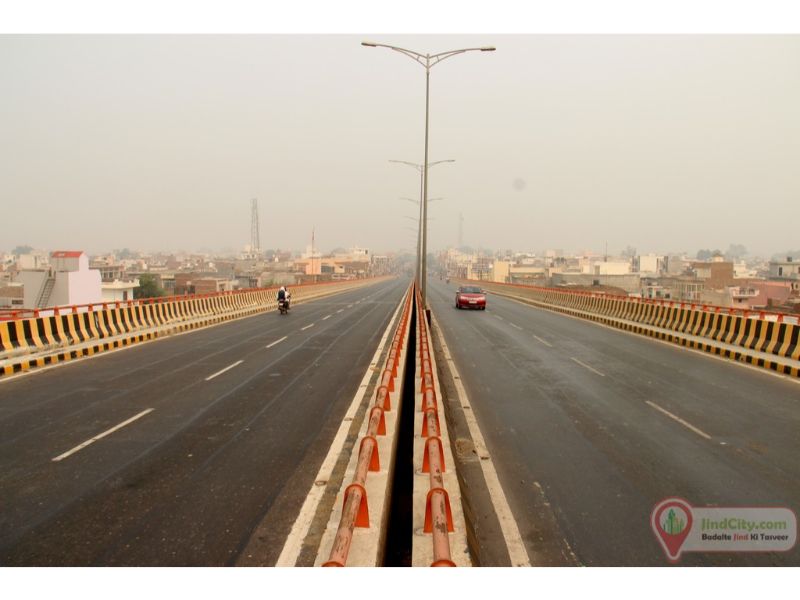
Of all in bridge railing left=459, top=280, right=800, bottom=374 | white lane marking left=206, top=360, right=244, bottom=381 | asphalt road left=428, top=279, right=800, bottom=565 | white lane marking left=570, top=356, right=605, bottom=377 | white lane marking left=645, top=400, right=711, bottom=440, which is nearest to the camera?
asphalt road left=428, top=279, right=800, bottom=565

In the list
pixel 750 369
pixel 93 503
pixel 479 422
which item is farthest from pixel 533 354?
pixel 93 503

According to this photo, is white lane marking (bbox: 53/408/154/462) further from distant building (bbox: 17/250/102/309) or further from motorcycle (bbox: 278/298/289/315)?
distant building (bbox: 17/250/102/309)

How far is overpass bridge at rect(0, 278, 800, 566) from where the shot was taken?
4.72 m

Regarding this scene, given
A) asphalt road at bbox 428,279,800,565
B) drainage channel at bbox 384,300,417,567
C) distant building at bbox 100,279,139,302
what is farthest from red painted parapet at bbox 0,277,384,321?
distant building at bbox 100,279,139,302

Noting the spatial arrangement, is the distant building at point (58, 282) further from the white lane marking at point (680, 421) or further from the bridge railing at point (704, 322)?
the white lane marking at point (680, 421)

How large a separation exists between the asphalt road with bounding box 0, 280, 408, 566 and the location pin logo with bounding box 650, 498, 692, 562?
362cm

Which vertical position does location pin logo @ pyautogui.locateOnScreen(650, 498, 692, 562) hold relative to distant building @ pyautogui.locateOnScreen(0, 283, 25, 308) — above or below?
above

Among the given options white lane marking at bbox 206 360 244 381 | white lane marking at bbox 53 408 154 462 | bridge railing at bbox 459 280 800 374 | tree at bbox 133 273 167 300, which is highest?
bridge railing at bbox 459 280 800 374

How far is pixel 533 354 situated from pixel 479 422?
7692 millimetres

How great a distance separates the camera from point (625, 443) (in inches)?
301

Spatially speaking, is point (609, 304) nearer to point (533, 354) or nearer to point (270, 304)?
point (533, 354)

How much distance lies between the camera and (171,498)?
5.68 metres

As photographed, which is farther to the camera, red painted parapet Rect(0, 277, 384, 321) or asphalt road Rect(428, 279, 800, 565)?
red painted parapet Rect(0, 277, 384, 321)

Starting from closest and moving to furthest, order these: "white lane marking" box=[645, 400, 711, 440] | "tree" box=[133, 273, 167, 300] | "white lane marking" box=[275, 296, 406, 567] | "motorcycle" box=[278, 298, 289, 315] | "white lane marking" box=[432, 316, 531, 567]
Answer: "white lane marking" box=[275, 296, 406, 567] < "white lane marking" box=[432, 316, 531, 567] < "white lane marking" box=[645, 400, 711, 440] < "motorcycle" box=[278, 298, 289, 315] < "tree" box=[133, 273, 167, 300]
